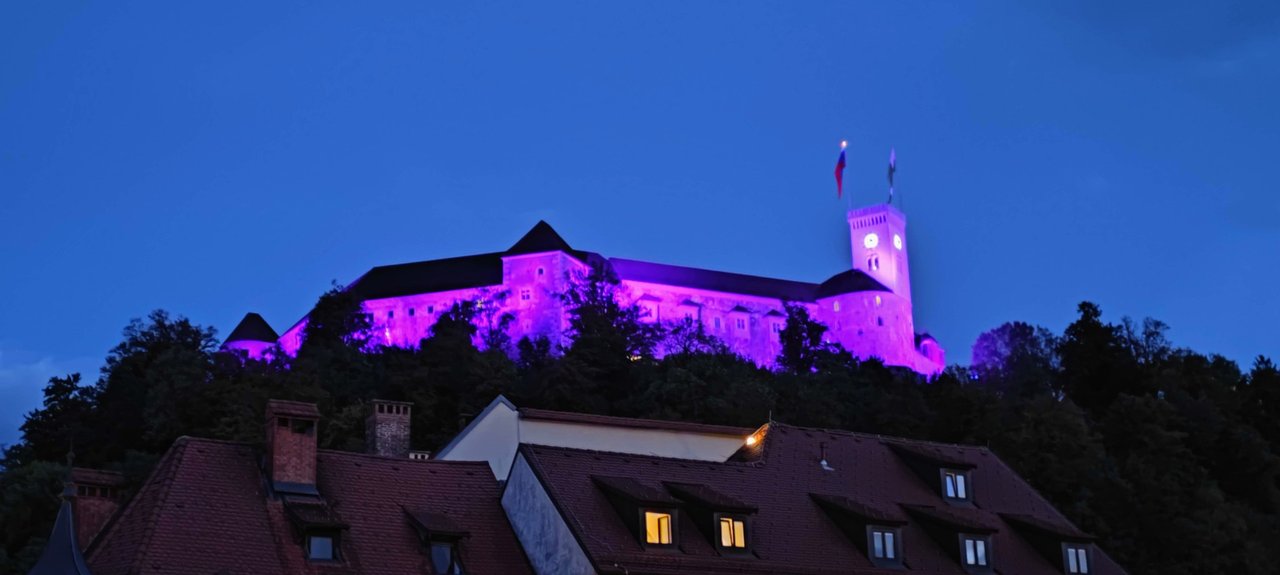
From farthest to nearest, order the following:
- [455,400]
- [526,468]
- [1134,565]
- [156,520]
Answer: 1. [455,400]
2. [1134,565]
3. [526,468]
4. [156,520]

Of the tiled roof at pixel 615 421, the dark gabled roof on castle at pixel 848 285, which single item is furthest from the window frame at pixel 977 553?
the dark gabled roof on castle at pixel 848 285

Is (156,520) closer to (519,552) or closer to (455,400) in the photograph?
(519,552)

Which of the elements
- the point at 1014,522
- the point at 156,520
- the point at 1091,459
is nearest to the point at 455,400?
the point at 1091,459

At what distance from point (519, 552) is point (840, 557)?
7.14 metres

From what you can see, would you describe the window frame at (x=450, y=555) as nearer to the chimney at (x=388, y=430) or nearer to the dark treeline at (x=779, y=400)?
the chimney at (x=388, y=430)

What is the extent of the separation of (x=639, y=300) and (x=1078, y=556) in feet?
364

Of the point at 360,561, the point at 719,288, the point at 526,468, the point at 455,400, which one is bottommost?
the point at 360,561

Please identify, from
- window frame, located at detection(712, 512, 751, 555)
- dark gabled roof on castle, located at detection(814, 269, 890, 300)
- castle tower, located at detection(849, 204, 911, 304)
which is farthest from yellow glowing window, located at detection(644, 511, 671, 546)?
castle tower, located at detection(849, 204, 911, 304)

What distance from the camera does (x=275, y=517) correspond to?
94.6 ft

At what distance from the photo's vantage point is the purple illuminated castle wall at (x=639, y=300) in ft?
461

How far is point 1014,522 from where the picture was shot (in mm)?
38125

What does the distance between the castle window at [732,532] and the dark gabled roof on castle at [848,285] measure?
12867cm

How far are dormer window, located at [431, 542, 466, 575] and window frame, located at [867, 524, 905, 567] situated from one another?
9.37 meters

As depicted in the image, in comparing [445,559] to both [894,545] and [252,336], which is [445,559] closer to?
[894,545]
